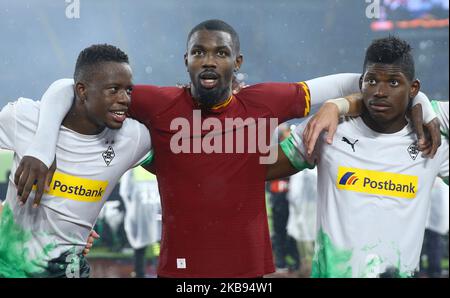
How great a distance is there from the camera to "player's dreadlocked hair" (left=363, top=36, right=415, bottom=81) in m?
3.20

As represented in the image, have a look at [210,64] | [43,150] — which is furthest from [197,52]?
[43,150]

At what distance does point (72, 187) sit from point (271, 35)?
6.80 m

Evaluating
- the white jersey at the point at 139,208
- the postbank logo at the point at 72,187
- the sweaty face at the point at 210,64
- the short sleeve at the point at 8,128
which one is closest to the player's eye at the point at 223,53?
the sweaty face at the point at 210,64

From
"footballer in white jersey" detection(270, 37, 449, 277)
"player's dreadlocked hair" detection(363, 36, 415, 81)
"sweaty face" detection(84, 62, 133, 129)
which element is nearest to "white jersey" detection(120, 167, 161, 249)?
"sweaty face" detection(84, 62, 133, 129)

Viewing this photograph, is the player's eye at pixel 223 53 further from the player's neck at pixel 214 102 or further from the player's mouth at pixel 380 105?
the player's mouth at pixel 380 105

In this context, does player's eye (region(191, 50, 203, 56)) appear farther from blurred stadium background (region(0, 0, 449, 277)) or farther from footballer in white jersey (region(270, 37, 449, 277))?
blurred stadium background (region(0, 0, 449, 277))

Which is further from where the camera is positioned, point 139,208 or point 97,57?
point 139,208

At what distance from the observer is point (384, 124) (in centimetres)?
324

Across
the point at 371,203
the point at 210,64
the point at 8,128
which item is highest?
the point at 210,64

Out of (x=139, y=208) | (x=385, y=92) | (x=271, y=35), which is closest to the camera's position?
(x=385, y=92)

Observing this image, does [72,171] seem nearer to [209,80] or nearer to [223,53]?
[209,80]

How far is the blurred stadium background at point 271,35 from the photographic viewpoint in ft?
24.4

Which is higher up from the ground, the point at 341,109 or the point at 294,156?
the point at 341,109

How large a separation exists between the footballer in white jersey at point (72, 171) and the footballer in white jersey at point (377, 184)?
85 centimetres
